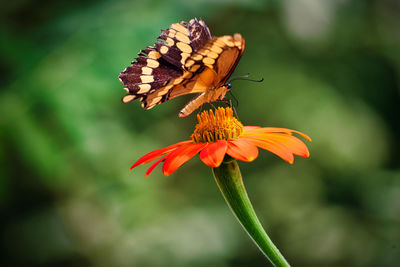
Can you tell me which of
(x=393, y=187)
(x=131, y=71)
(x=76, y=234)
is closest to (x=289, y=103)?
(x=393, y=187)

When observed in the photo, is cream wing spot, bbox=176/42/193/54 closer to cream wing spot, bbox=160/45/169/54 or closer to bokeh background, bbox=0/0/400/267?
cream wing spot, bbox=160/45/169/54

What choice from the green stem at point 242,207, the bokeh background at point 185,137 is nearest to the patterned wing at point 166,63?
the green stem at point 242,207

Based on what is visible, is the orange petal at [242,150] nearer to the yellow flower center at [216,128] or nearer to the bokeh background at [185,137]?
the yellow flower center at [216,128]

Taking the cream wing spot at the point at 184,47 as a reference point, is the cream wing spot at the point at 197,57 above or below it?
below

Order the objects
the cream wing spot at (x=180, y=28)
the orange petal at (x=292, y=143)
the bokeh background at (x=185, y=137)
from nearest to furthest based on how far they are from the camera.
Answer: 1. the orange petal at (x=292, y=143)
2. the cream wing spot at (x=180, y=28)
3. the bokeh background at (x=185, y=137)

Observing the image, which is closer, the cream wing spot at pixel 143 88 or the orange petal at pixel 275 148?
the orange petal at pixel 275 148

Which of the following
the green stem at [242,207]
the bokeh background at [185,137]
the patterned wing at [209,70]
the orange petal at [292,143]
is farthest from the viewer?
the bokeh background at [185,137]
